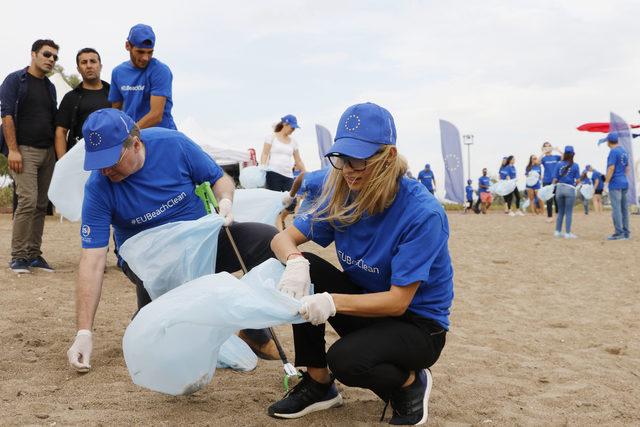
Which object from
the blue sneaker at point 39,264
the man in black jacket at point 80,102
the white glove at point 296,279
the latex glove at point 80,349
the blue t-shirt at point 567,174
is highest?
the man in black jacket at point 80,102

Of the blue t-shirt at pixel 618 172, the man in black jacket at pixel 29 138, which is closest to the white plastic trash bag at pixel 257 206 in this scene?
the man in black jacket at pixel 29 138

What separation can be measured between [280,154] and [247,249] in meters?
4.09

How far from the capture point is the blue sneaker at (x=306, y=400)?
7.63 feet

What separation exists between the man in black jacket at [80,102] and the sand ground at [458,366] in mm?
1060

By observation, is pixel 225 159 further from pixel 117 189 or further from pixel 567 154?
pixel 117 189

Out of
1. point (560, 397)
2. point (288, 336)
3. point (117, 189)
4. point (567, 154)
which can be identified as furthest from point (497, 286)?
point (567, 154)

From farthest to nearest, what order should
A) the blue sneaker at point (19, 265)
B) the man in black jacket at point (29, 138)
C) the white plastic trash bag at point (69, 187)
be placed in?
the blue sneaker at point (19, 265), the man in black jacket at point (29, 138), the white plastic trash bag at point (69, 187)

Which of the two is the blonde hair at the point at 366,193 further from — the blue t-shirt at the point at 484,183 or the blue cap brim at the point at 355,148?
the blue t-shirt at the point at 484,183

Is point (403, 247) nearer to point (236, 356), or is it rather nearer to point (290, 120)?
point (236, 356)

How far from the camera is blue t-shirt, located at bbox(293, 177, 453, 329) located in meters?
2.07

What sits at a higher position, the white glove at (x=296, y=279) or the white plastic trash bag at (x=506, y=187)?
the white glove at (x=296, y=279)

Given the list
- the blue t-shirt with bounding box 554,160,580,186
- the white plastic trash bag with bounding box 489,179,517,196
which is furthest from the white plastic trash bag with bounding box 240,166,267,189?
the white plastic trash bag with bounding box 489,179,517,196

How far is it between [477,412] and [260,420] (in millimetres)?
829

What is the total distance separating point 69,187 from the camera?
145 inches
